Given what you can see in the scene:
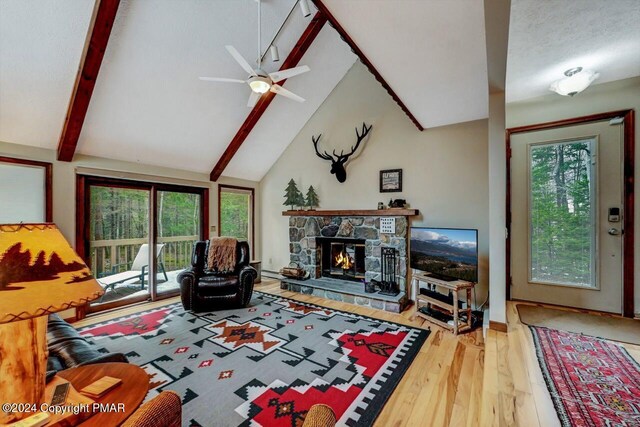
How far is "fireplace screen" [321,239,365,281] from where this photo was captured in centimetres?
446

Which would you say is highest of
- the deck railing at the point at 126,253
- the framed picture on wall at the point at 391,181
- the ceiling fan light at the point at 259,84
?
the ceiling fan light at the point at 259,84

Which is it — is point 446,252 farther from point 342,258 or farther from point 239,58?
point 239,58

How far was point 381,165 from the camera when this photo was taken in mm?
4238

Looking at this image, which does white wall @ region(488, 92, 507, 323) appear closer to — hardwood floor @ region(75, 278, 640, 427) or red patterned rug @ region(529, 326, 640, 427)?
hardwood floor @ region(75, 278, 640, 427)

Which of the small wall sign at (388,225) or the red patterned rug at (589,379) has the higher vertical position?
the small wall sign at (388,225)

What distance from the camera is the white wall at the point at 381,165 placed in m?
3.50

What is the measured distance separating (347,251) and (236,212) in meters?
2.64

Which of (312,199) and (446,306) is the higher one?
(312,199)

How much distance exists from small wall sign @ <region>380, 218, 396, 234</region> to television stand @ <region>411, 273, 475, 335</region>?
32.5 inches

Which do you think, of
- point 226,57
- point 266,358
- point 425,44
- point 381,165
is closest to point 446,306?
point 266,358

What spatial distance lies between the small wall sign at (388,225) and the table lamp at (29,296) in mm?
3589

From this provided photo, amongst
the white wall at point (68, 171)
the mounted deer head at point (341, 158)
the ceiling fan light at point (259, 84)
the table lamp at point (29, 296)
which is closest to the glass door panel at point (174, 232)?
the white wall at point (68, 171)

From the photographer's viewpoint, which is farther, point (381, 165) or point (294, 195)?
point (294, 195)

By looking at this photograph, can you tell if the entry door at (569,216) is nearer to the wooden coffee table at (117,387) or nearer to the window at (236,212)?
the wooden coffee table at (117,387)
